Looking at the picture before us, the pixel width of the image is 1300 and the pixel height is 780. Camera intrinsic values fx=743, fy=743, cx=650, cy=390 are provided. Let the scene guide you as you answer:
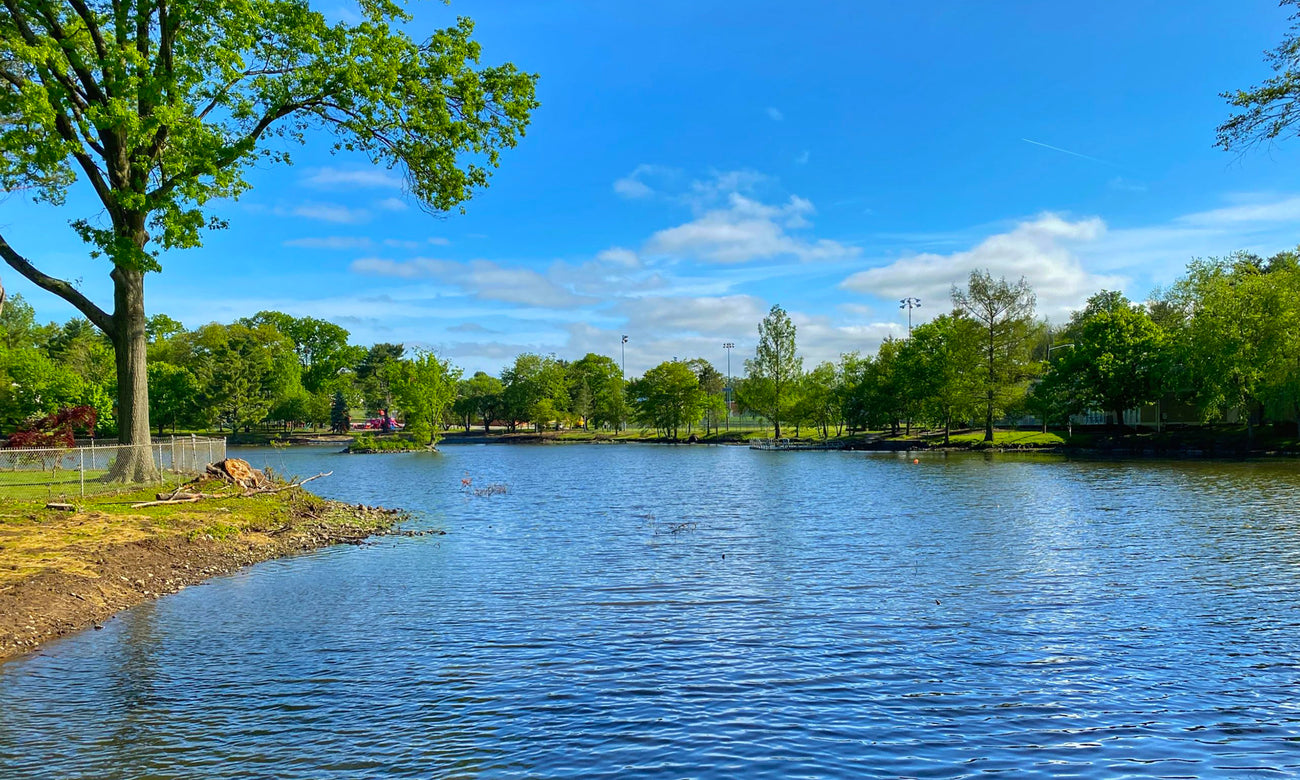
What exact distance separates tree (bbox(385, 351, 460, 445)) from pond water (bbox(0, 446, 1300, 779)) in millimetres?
86072

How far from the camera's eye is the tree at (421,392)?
10562cm

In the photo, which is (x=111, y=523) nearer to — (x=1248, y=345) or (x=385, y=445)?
(x=1248, y=345)

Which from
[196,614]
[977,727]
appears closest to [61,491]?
[196,614]

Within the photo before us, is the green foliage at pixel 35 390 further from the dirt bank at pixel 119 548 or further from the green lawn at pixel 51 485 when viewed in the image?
the dirt bank at pixel 119 548

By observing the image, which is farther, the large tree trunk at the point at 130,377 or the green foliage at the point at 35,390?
the green foliage at the point at 35,390

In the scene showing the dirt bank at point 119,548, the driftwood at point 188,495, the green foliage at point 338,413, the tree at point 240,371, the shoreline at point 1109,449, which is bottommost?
the shoreline at point 1109,449

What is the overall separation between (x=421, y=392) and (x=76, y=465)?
75753 millimetres

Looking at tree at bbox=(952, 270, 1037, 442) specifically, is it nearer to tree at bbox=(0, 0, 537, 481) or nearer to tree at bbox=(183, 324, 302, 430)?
tree at bbox=(0, 0, 537, 481)

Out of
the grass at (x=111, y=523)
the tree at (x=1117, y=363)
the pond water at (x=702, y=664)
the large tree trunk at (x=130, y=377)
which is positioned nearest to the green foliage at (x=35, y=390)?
the large tree trunk at (x=130, y=377)

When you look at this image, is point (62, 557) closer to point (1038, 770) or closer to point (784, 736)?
point (784, 736)

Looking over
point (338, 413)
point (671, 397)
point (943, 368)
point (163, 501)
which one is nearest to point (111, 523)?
point (163, 501)

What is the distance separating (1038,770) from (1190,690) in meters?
4.05

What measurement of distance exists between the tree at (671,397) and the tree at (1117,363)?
62592 millimetres

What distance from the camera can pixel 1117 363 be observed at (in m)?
72.9
